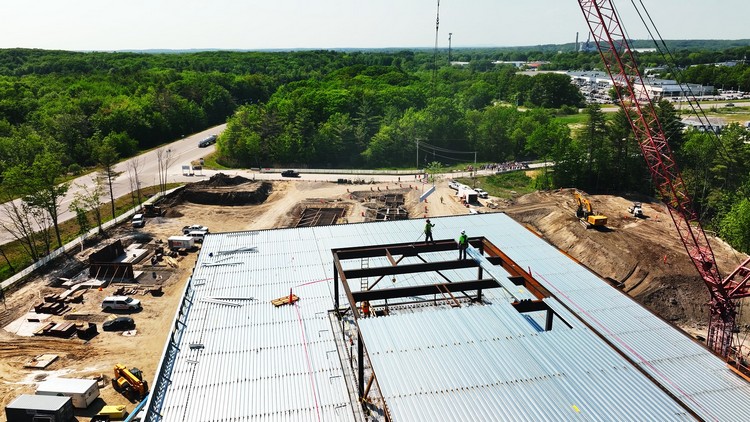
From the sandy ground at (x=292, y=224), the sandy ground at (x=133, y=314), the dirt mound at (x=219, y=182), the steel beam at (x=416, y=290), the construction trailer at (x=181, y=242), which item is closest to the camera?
the steel beam at (x=416, y=290)

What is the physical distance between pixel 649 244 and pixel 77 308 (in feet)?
183

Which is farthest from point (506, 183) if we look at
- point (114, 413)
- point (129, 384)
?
point (114, 413)

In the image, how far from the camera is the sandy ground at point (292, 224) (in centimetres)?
3319

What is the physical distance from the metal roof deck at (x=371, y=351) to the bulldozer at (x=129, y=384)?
6599mm

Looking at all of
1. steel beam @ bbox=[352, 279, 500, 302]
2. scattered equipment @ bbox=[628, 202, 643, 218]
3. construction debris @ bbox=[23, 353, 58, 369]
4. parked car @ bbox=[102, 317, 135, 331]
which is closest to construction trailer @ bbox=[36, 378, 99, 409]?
construction debris @ bbox=[23, 353, 58, 369]

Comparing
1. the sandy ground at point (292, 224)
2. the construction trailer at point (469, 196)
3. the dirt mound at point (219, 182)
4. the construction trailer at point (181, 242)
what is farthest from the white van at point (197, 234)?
the construction trailer at point (469, 196)

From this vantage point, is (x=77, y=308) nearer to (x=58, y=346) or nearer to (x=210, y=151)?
(x=58, y=346)

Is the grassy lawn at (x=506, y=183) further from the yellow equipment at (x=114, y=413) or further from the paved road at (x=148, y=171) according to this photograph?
the yellow equipment at (x=114, y=413)

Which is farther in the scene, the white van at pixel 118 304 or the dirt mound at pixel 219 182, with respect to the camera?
the dirt mound at pixel 219 182

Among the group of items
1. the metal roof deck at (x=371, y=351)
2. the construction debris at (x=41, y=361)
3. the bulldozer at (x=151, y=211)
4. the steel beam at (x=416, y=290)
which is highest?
the steel beam at (x=416, y=290)

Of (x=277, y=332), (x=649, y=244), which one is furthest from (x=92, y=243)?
(x=649, y=244)

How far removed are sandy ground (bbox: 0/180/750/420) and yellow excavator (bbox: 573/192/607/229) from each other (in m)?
1.11

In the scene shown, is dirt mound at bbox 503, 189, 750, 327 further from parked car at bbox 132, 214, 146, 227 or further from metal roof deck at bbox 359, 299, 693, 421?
parked car at bbox 132, 214, 146, 227

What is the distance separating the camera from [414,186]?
254 ft
